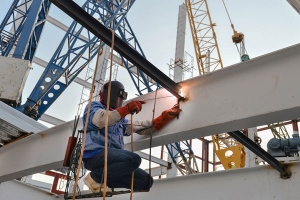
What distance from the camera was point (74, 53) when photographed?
33.9ft

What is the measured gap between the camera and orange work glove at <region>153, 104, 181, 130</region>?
186 inches

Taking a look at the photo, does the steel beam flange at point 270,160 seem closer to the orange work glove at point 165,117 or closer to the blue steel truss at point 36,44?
the orange work glove at point 165,117

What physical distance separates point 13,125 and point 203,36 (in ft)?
49.4

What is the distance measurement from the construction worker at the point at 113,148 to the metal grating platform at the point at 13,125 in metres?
2.48

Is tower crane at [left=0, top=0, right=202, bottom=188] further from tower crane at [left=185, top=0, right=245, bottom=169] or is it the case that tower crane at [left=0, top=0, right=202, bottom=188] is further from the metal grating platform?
tower crane at [left=185, top=0, right=245, bottom=169]

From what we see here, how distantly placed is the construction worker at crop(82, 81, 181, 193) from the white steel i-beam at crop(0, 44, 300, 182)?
1.06 ft

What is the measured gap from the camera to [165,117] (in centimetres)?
476

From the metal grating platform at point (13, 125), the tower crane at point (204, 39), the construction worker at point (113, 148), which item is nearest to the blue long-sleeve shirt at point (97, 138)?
the construction worker at point (113, 148)

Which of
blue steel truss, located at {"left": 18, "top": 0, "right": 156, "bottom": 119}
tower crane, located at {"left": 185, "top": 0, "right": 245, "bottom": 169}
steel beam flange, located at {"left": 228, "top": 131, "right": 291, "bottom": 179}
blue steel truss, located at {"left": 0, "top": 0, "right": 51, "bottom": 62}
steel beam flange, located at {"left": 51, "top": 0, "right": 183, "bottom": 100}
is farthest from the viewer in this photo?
tower crane, located at {"left": 185, "top": 0, "right": 245, "bottom": 169}

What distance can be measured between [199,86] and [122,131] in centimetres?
129

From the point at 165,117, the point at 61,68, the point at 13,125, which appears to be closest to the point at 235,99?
the point at 165,117

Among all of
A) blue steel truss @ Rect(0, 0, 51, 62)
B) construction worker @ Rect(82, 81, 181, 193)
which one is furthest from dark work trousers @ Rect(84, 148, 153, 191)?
blue steel truss @ Rect(0, 0, 51, 62)

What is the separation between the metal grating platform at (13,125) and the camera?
608 centimetres

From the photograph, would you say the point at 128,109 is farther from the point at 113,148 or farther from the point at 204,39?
the point at 204,39
